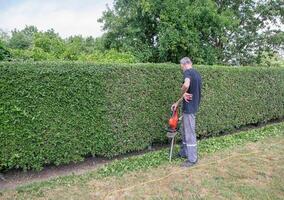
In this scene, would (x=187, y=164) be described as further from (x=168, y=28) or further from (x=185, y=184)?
(x=168, y=28)

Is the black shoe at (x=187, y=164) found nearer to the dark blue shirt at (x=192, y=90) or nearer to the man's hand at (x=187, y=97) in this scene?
the dark blue shirt at (x=192, y=90)

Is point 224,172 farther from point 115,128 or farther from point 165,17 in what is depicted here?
point 165,17

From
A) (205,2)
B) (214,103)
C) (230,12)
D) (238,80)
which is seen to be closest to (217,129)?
(214,103)

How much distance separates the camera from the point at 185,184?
4945 millimetres

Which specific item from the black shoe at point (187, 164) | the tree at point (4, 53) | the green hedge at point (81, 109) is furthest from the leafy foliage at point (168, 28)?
the black shoe at point (187, 164)

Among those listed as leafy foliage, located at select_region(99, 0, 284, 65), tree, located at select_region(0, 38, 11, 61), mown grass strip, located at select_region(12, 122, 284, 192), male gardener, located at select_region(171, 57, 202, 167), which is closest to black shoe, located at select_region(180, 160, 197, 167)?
male gardener, located at select_region(171, 57, 202, 167)

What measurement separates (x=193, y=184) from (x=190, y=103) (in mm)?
1452

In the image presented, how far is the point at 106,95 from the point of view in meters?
5.89

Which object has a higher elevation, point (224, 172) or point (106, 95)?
point (106, 95)

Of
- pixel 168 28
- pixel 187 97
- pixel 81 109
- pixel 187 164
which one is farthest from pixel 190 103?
pixel 168 28

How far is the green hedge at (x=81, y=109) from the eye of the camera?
5059 millimetres

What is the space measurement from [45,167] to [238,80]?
17.7 feet

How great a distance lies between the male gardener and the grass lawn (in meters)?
0.26

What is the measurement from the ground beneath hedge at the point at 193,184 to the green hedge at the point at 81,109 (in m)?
0.75
